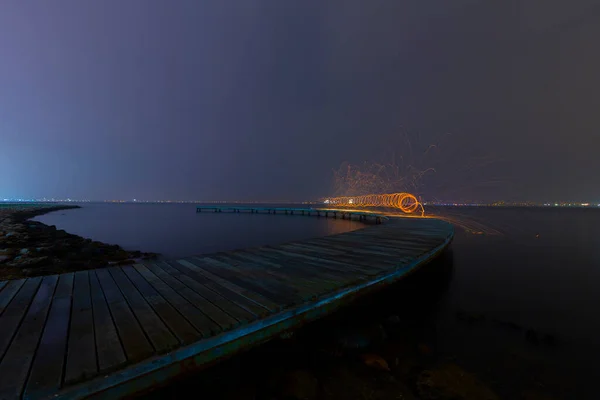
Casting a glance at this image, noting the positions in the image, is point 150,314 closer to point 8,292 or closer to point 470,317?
point 8,292

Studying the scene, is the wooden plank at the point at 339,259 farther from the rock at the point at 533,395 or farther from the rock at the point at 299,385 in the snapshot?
the rock at the point at 533,395

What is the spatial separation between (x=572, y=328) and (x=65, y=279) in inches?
409

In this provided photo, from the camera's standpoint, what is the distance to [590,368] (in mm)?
4078

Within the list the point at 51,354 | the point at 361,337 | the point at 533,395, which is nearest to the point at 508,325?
the point at 533,395

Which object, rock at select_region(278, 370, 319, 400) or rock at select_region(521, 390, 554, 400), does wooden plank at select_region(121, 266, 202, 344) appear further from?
rock at select_region(521, 390, 554, 400)

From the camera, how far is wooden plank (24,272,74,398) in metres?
1.83

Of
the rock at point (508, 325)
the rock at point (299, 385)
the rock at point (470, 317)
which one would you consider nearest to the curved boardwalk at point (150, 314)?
the rock at point (299, 385)

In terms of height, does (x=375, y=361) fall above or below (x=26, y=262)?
below

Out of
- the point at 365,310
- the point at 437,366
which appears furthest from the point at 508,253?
the point at 437,366

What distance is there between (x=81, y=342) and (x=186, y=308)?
105 centimetres

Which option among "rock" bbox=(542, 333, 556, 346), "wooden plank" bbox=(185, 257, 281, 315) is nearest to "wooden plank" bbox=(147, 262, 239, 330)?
"wooden plank" bbox=(185, 257, 281, 315)

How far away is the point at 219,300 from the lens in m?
3.50

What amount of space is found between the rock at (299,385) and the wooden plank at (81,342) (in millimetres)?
2151

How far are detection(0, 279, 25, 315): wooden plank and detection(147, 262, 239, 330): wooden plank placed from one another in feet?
6.02
